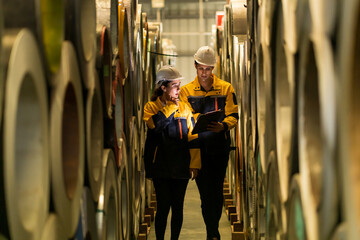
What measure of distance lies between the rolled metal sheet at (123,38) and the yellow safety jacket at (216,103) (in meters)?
0.68

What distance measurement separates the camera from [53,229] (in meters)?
1.57

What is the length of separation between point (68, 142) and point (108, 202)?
0.75 metres

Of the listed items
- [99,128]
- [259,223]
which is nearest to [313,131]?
[99,128]

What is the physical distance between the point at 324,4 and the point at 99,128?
1366mm

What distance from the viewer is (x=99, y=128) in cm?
252

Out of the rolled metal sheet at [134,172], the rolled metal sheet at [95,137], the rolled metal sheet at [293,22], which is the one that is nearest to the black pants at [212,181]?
the rolled metal sheet at [134,172]

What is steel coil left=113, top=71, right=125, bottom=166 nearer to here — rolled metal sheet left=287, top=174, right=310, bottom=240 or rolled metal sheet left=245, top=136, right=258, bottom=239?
rolled metal sheet left=245, top=136, right=258, bottom=239

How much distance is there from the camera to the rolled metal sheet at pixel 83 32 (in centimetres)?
193

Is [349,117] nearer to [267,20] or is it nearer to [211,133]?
[267,20]

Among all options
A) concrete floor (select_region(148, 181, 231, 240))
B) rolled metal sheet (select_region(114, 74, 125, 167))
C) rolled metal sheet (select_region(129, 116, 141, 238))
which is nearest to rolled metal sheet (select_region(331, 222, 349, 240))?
rolled metal sheet (select_region(114, 74, 125, 167))

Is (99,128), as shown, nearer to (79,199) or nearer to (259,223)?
(79,199)

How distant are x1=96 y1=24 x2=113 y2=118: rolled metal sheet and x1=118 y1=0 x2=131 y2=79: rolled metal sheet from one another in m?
0.52

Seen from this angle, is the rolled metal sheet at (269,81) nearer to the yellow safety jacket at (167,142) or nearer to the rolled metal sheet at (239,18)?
the yellow safety jacket at (167,142)

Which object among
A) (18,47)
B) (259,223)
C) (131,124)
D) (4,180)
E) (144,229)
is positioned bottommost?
(144,229)
